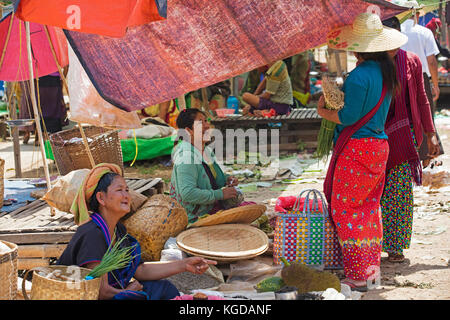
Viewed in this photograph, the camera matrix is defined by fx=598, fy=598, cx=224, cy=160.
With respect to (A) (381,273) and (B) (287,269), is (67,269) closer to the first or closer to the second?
(B) (287,269)

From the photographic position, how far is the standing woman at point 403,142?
4410mm

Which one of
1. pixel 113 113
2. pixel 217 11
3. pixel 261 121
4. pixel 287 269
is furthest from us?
pixel 261 121

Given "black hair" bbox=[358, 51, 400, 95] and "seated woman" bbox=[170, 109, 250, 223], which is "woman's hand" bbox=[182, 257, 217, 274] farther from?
"black hair" bbox=[358, 51, 400, 95]

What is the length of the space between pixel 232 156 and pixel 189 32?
5.14m

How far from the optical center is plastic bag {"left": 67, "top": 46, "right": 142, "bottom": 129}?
4266 millimetres

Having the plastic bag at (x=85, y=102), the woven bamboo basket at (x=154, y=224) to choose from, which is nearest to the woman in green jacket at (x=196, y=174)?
the woven bamboo basket at (x=154, y=224)

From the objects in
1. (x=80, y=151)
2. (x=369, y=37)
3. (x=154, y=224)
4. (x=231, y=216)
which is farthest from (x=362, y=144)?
(x=80, y=151)

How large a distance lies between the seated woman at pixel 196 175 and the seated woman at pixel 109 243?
3.88ft

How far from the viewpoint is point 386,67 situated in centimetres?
392

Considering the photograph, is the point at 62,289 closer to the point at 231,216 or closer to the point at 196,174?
the point at 231,216

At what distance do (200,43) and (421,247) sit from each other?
2513 millimetres

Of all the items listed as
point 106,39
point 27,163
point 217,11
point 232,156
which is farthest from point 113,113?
point 27,163

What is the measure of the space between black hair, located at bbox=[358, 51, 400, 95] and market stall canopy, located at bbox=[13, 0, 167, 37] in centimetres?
146

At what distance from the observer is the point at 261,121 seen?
9.17 m
